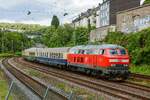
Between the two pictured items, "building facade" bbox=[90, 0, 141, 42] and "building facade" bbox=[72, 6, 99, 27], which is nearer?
"building facade" bbox=[90, 0, 141, 42]

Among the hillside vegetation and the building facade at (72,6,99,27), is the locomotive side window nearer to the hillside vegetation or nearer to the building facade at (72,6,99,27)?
the hillside vegetation

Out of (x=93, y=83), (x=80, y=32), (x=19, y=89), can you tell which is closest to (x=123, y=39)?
(x=93, y=83)

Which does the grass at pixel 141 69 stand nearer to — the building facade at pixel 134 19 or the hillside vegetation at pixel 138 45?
the hillside vegetation at pixel 138 45

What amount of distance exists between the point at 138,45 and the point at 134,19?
1187cm

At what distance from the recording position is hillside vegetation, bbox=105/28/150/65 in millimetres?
41331

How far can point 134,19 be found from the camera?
188 ft

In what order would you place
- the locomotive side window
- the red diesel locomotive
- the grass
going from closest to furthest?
the red diesel locomotive
the locomotive side window
the grass

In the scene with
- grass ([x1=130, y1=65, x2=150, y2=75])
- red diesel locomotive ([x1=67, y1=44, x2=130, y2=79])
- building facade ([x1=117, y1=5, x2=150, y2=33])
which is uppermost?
building facade ([x1=117, y1=5, x2=150, y2=33])

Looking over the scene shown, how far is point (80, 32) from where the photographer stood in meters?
110

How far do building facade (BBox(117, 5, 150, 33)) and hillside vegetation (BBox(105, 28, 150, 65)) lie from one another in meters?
2.95

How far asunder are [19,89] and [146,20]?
39.4 meters

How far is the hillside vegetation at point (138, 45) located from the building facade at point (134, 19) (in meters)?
2.95

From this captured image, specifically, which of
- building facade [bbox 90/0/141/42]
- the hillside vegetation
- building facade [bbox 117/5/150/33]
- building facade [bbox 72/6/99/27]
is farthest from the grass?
building facade [bbox 72/6/99/27]

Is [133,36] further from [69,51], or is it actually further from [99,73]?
[99,73]
